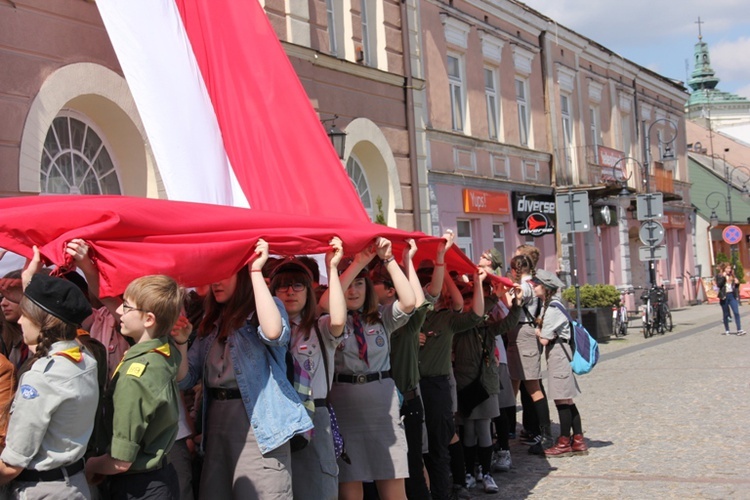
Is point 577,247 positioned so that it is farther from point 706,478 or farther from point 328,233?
point 328,233

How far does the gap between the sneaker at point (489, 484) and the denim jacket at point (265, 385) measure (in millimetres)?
3360

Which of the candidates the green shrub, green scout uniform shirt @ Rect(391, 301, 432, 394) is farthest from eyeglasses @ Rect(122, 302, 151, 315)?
the green shrub

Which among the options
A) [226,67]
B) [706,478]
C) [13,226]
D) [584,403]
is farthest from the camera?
[584,403]

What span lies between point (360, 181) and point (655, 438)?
30.5 ft

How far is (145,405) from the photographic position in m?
4.41

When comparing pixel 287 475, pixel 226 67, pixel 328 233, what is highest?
pixel 226 67

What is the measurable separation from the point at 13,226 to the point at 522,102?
23.2m

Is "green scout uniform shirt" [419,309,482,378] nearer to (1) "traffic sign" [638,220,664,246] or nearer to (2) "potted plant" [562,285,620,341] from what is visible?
(2) "potted plant" [562,285,620,341]

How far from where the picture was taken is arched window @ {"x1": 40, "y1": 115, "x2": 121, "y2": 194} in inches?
458

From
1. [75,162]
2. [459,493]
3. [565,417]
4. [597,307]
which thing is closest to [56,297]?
[459,493]

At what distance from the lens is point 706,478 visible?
27.0ft

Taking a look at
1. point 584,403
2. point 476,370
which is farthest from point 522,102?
point 476,370

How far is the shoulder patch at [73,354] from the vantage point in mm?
4203

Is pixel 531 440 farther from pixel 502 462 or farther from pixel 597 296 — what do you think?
pixel 597 296
